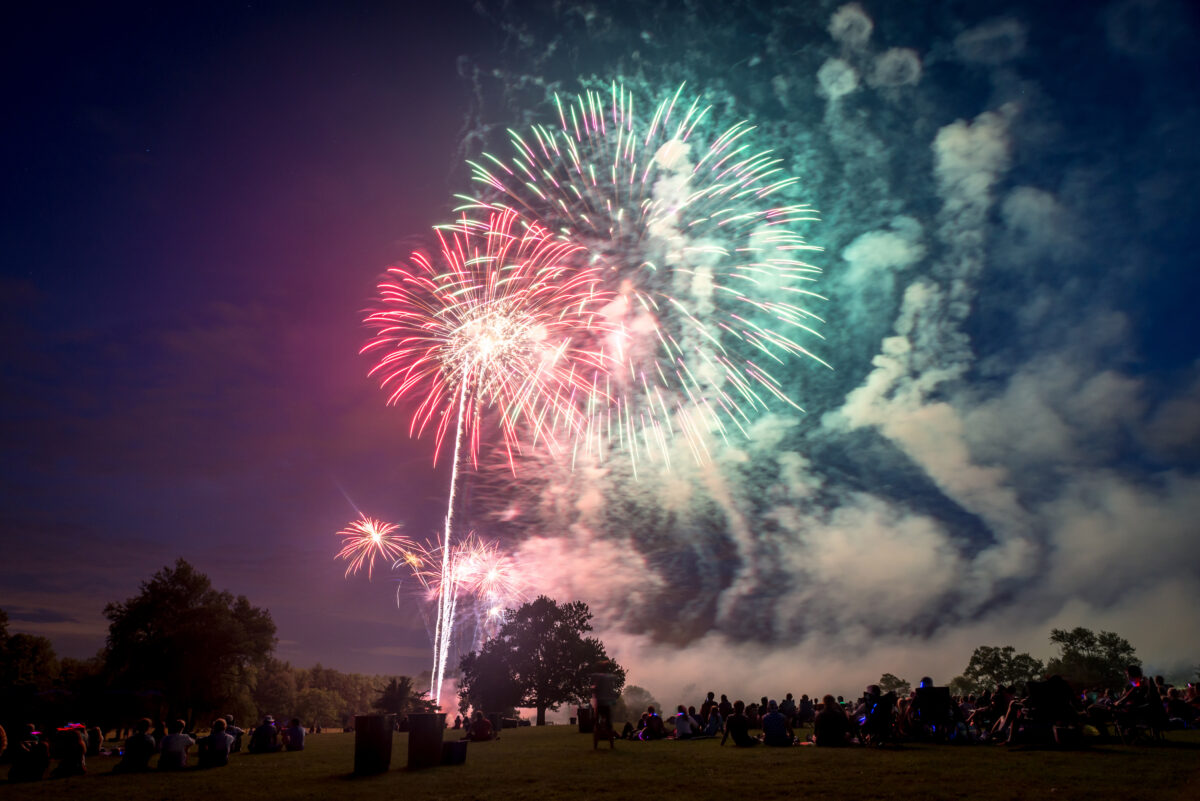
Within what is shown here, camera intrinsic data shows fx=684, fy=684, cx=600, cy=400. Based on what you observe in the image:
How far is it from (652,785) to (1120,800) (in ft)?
23.7

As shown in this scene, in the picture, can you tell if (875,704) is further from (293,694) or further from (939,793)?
(293,694)

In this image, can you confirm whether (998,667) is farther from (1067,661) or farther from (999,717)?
(999,717)

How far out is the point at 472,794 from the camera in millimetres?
12219

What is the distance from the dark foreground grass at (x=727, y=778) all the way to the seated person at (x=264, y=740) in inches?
219

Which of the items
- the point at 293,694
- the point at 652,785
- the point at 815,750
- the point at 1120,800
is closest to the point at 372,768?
the point at 652,785

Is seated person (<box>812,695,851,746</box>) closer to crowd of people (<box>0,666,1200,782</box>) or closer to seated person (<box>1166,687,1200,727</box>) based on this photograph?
crowd of people (<box>0,666,1200,782</box>)

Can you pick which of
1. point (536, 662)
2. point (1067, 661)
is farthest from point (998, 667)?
point (536, 662)

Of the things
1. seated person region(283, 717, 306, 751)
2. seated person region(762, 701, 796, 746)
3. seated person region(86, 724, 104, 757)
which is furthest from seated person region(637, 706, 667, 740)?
seated person region(86, 724, 104, 757)

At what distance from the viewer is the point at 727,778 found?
13289mm

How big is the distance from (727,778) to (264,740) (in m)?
18.6

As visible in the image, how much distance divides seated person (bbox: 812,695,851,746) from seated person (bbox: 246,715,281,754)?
18675mm

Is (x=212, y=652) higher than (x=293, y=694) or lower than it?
higher

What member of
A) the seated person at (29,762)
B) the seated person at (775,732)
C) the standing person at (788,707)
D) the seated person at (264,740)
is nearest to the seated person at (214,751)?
the seated person at (29,762)

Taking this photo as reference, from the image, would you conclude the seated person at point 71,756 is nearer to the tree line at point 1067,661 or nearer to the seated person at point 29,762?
the seated person at point 29,762
